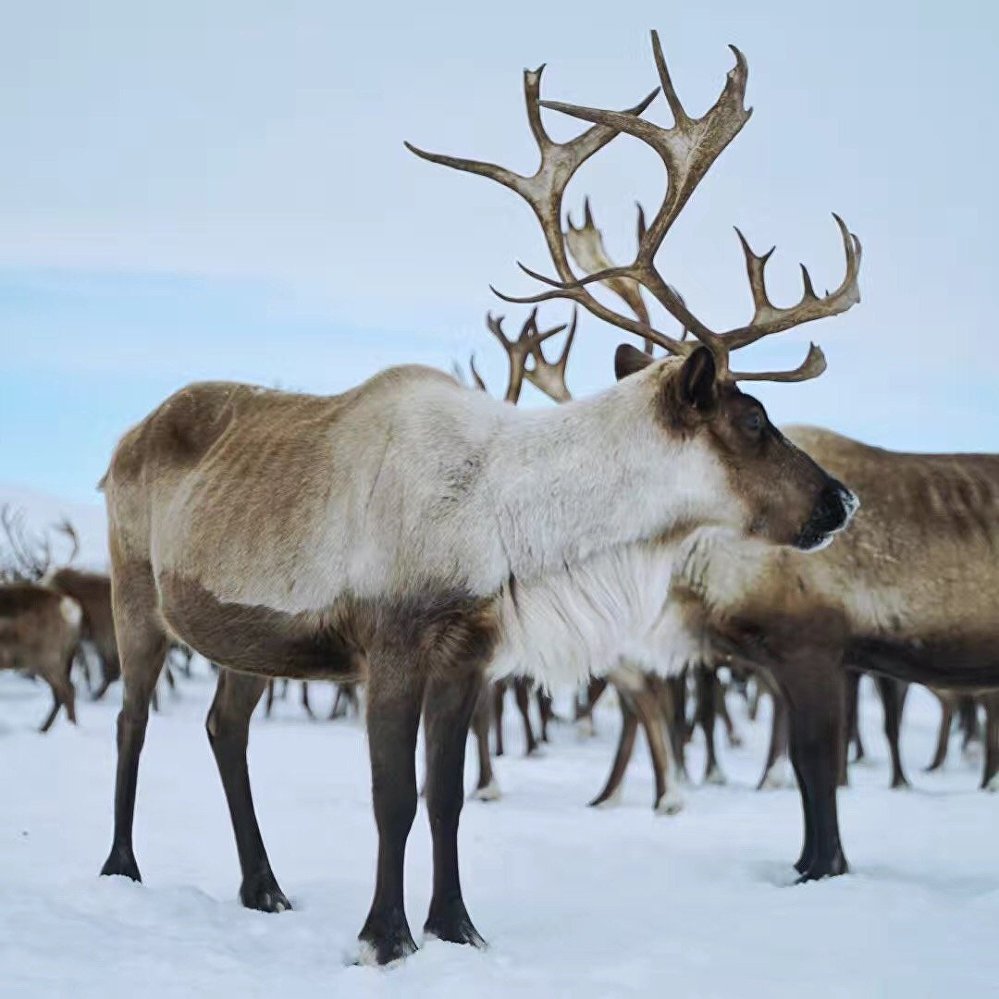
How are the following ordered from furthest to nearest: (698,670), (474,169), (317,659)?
(698,670), (474,169), (317,659)

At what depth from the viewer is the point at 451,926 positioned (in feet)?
14.1

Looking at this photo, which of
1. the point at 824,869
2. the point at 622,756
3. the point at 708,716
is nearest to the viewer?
the point at 824,869

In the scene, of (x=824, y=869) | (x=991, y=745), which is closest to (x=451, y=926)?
(x=824, y=869)

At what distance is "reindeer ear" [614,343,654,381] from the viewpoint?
5227mm

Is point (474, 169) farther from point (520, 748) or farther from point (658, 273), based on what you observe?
point (520, 748)

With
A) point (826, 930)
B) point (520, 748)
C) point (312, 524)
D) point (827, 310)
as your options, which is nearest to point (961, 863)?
point (826, 930)

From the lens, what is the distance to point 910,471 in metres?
6.18

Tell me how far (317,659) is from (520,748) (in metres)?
9.86

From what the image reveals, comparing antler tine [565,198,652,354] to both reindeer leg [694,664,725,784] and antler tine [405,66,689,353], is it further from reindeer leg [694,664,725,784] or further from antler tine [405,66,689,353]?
reindeer leg [694,664,725,784]

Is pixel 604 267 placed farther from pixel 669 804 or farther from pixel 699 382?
pixel 669 804

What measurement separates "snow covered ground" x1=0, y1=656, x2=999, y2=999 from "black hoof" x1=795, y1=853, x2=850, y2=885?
15 cm

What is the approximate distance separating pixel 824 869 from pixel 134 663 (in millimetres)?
2763

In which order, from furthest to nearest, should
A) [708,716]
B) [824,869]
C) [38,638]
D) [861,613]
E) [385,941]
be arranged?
[38,638], [708,716], [861,613], [824,869], [385,941]

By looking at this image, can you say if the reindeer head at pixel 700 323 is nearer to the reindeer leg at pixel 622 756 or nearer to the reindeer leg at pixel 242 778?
the reindeer leg at pixel 242 778
